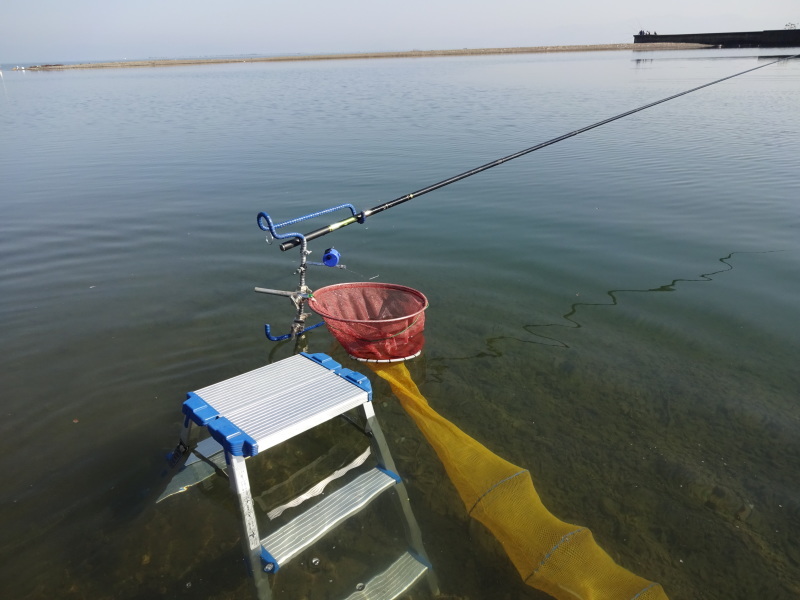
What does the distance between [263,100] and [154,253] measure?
24.7 meters

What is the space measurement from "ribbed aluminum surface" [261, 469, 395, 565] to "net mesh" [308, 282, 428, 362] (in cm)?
170

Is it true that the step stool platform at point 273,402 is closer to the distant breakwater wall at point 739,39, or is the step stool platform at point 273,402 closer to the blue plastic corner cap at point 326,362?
the blue plastic corner cap at point 326,362

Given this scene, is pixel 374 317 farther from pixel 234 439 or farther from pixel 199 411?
pixel 234 439

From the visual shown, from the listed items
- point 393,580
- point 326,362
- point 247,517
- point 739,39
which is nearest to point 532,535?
point 393,580

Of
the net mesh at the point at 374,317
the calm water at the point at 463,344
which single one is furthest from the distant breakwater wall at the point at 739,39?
the net mesh at the point at 374,317

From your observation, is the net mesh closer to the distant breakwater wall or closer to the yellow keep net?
the yellow keep net

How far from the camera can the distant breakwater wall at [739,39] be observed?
70.4m

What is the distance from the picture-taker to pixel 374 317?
6.33 m

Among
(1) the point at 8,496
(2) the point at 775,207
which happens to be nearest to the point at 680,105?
(2) the point at 775,207

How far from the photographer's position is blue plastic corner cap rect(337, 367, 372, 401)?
3.93 m

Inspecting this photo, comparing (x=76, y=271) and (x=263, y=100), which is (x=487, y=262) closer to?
(x=76, y=271)

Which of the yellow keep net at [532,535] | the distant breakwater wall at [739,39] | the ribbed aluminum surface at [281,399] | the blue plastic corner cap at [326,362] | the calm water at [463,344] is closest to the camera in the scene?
the yellow keep net at [532,535]

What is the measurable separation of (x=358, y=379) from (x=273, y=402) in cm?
60

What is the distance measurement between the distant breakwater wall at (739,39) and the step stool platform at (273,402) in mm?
84487
